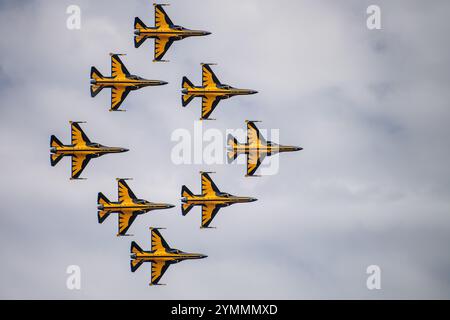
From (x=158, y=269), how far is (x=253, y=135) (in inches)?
985

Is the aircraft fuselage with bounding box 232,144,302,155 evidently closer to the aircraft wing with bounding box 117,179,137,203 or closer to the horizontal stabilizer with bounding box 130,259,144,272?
the aircraft wing with bounding box 117,179,137,203

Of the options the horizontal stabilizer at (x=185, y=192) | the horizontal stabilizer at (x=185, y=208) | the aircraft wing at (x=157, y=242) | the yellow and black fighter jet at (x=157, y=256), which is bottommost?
the yellow and black fighter jet at (x=157, y=256)

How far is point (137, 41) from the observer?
19950cm

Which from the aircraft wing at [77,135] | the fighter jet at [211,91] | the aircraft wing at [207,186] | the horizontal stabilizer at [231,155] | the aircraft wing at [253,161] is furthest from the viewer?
the fighter jet at [211,91]

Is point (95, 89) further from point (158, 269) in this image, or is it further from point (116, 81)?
point (158, 269)

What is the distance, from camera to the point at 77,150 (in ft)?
648

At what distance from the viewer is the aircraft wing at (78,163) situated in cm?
19850

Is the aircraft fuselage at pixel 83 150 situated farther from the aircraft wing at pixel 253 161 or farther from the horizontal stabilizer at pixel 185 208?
the aircraft wing at pixel 253 161

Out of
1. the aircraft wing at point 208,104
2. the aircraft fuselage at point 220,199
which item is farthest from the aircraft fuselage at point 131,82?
the aircraft fuselage at point 220,199

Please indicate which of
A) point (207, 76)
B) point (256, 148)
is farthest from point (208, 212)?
point (207, 76)

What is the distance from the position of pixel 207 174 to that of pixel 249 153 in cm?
723

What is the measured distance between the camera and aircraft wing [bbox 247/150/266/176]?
7721 inches
